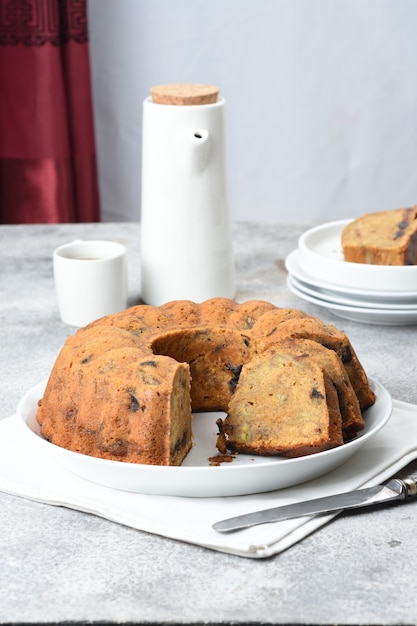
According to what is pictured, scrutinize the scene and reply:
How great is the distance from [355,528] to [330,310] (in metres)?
0.77

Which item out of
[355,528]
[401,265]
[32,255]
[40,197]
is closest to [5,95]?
[40,197]

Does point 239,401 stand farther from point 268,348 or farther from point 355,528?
point 355,528

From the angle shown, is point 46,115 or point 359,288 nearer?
point 359,288

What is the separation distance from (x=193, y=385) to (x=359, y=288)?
48 cm

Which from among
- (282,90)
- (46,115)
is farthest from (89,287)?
(282,90)

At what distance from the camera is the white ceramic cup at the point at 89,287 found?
1.63 metres

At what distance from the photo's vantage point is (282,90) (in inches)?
128

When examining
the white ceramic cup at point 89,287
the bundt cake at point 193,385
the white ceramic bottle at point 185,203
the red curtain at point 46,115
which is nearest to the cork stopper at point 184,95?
the white ceramic bottle at point 185,203

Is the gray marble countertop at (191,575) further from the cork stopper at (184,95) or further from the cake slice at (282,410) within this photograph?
the cork stopper at (184,95)

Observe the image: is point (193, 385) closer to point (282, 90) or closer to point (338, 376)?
point (338, 376)

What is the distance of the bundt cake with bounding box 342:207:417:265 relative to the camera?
1636mm

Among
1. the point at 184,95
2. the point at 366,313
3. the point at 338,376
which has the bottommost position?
the point at 366,313

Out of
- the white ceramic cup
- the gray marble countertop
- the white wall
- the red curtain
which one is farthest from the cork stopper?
the white wall

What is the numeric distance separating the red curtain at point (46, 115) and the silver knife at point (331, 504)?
2.16m
